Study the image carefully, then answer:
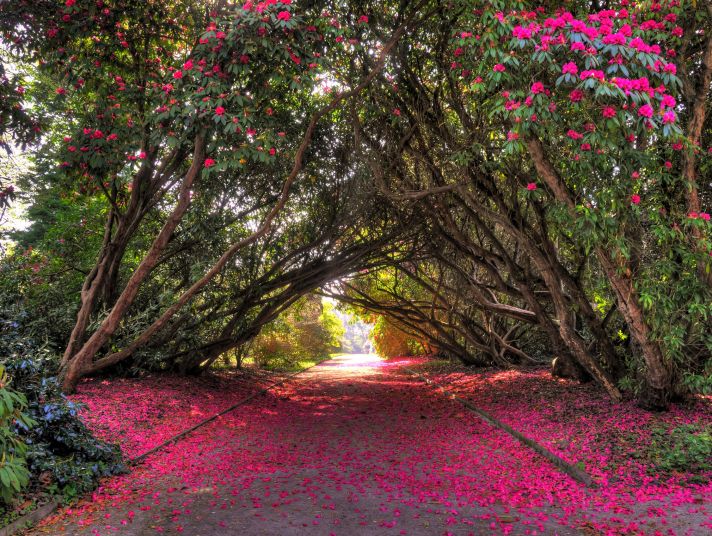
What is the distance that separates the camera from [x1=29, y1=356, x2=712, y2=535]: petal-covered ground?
14.0 feet

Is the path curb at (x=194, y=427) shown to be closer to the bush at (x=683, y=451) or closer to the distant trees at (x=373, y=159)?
the distant trees at (x=373, y=159)

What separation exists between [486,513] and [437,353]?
2340 cm

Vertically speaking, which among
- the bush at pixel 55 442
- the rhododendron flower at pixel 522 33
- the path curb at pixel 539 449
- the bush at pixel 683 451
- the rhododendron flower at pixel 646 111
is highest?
the rhododendron flower at pixel 522 33

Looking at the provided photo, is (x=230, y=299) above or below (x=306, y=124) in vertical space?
below

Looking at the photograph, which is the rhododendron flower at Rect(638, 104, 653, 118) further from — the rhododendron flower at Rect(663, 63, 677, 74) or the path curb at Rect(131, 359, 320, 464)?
the path curb at Rect(131, 359, 320, 464)

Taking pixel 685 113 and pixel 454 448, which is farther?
pixel 454 448

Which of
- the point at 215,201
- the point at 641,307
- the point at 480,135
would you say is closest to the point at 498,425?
the point at 641,307

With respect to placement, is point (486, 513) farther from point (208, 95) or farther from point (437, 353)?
point (437, 353)

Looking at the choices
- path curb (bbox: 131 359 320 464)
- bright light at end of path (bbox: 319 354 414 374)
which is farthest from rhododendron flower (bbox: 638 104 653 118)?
bright light at end of path (bbox: 319 354 414 374)

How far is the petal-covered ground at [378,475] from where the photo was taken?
4.26m

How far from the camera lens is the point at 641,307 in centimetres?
701

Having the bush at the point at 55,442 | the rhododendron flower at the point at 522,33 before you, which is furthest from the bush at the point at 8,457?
the rhododendron flower at the point at 522,33

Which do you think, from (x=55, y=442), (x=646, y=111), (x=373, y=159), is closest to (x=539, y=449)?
(x=646, y=111)

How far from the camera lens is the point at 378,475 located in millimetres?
5879
